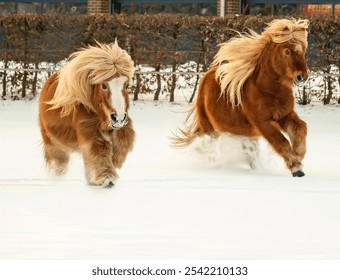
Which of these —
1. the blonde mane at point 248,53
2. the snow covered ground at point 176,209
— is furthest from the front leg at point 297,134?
the blonde mane at point 248,53

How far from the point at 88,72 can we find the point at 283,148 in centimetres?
220

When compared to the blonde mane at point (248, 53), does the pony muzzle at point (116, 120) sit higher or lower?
lower

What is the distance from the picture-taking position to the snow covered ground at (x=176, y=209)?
6570mm

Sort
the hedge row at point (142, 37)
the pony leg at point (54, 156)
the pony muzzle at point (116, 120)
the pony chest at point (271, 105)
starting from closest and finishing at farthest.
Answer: the pony muzzle at point (116, 120) < the pony leg at point (54, 156) < the pony chest at point (271, 105) < the hedge row at point (142, 37)

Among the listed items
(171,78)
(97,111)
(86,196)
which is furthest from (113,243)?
(171,78)

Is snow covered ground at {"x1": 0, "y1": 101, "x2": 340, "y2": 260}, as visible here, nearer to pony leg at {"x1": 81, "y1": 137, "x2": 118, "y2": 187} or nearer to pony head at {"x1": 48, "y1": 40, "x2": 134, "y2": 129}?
pony leg at {"x1": 81, "y1": 137, "x2": 118, "y2": 187}

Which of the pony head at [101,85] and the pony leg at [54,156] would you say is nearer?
the pony head at [101,85]

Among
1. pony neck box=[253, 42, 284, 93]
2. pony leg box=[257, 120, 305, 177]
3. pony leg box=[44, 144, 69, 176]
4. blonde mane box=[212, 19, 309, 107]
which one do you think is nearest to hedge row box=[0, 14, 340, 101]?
blonde mane box=[212, 19, 309, 107]

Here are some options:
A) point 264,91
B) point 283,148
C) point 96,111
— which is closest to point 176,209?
point 96,111

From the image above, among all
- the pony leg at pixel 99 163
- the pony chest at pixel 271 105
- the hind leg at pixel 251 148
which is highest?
the pony chest at pixel 271 105

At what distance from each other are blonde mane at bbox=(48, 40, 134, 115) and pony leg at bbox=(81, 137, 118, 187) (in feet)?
1.26

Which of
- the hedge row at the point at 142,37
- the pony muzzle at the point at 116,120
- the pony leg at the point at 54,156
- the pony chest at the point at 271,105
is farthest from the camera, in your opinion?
the hedge row at the point at 142,37

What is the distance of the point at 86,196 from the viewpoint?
855 cm

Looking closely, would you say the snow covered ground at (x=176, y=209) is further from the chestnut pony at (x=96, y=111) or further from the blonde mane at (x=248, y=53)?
the blonde mane at (x=248, y=53)
